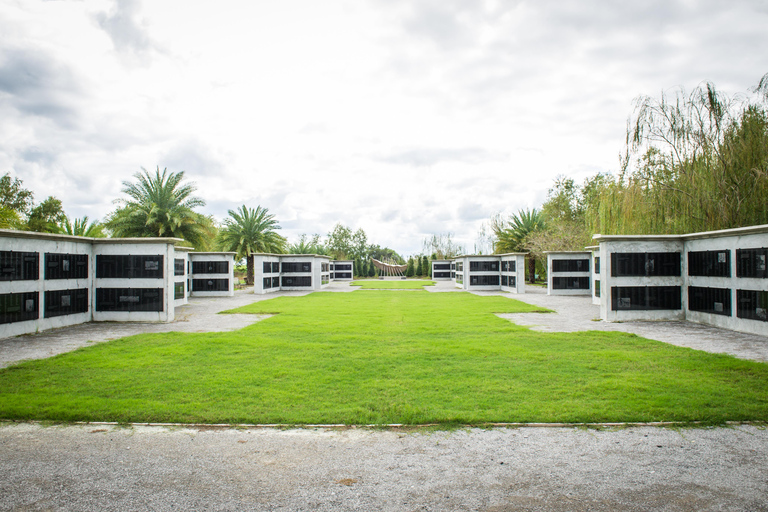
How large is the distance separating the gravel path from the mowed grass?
1.67 ft

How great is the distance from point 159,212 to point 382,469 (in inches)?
1136

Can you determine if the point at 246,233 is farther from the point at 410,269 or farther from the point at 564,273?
the point at 410,269

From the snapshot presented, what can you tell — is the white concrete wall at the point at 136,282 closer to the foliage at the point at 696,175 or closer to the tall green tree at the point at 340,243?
the foliage at the point at 696,175

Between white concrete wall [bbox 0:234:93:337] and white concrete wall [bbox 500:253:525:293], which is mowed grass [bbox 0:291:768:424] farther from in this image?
white concrete wall [bbox 500:253:525:293]

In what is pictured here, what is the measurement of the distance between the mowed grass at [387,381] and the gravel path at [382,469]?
510mm

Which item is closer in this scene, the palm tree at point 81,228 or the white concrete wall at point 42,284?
the white concrete wall at point 42,284

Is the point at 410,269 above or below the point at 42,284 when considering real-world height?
below

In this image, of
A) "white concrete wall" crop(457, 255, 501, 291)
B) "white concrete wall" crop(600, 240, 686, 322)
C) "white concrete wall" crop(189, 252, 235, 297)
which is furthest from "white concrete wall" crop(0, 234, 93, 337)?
"white concrete wall" crop(457, 255, 501, 291)

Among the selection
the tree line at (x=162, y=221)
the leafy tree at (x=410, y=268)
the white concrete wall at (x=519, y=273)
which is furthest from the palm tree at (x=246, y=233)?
the leafy tree at (x=410, y=268)

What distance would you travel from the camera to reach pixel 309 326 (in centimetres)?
1553

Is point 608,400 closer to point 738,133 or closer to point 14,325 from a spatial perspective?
point 738,133

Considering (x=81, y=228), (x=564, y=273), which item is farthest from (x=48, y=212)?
(x=564, y=273)

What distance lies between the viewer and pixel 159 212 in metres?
29.2

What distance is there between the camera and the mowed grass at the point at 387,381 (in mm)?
6422
